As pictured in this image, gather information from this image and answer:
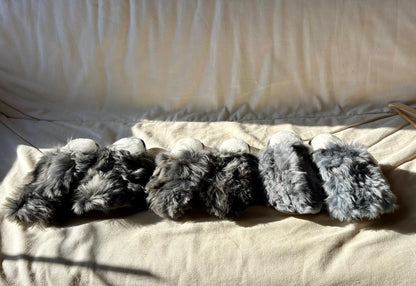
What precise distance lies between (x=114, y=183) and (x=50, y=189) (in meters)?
0.17

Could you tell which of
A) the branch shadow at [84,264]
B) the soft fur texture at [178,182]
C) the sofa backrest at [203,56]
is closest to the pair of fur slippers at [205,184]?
the soft fur texture at [178,182]

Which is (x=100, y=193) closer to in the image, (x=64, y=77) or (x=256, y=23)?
(x=64, y=77)

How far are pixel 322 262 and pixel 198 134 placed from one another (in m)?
0.61

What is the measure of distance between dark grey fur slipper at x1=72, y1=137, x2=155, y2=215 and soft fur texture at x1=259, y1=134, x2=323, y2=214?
0.34 meters

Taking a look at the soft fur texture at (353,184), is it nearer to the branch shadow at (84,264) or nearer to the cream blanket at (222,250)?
the cream blanket at (222,250)

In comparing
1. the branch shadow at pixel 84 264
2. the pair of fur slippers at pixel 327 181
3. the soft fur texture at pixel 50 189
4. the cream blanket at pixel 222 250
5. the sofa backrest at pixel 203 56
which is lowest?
the branch shadow at pixel 84 264

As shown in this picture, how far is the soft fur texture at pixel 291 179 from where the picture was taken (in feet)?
2.80

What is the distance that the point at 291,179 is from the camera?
2.88ft

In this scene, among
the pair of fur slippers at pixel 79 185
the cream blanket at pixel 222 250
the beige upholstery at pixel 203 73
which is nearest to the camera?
the cream blanket at pixel 222 250

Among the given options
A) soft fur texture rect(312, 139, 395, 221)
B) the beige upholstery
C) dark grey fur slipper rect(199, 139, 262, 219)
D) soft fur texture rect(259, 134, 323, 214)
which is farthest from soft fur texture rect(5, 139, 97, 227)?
soft fur texture rect(312, 139, 395, 221)

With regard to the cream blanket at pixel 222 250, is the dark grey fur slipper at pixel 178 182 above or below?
above

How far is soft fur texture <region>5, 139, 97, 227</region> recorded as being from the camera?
0.88 metres

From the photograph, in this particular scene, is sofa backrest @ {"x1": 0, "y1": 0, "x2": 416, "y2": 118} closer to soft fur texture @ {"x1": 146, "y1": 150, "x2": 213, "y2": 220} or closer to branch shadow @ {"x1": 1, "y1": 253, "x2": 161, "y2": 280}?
soft fur texture @ {"x1": 146, "y1": 150, "x2": 213, "y2": 220}

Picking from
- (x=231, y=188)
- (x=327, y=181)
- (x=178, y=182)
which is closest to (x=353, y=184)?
(x=327, y=181)
